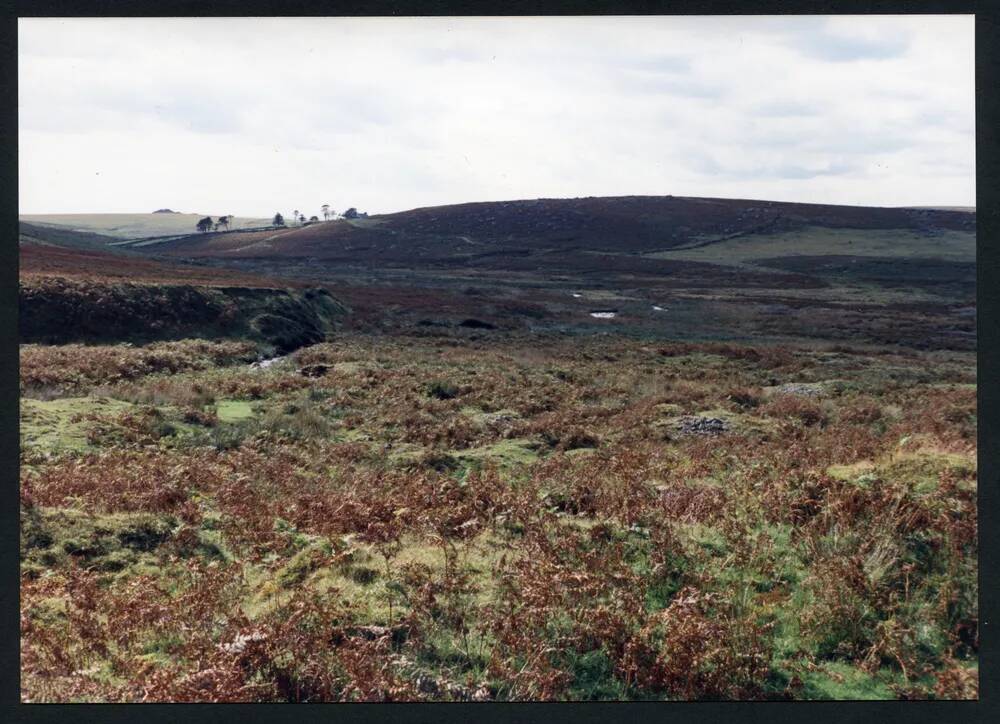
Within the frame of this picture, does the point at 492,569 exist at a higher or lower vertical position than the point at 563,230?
Result: lower

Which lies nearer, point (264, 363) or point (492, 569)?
point (492, 569)

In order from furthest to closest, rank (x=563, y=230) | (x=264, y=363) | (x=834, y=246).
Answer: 1. (x=563, y=230)
2. (x=834, y=246)
3. (x=264, y=363)

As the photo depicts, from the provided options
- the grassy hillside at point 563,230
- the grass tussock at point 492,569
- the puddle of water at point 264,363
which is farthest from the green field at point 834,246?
the grass tussock at point 492,569

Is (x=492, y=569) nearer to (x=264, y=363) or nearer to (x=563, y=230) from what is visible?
(x=264, y=363)

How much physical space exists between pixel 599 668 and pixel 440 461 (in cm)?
740

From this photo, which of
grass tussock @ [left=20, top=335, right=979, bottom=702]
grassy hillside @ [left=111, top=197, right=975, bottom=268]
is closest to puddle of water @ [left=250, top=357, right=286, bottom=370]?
grass tussock @ [left=20, top=335, right=979, bottom=702]

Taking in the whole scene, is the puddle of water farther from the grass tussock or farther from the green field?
the green field

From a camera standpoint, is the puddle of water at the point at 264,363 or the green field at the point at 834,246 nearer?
the puddle of water at the point at 264,363

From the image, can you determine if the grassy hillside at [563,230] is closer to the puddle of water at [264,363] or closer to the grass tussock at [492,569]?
the puddle of water at [264,363]

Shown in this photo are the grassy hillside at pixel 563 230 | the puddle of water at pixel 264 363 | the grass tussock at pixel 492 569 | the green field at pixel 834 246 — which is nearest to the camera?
the grass tussock at pixel 492 569

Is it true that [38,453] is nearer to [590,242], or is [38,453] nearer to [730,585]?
[730,585]

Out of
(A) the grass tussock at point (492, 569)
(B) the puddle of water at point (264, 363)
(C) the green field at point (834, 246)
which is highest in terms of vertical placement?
(C) the green field at point (834, 246)

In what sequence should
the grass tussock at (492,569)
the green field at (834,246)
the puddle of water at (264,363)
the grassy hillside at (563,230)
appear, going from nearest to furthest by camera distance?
the grass tussock at (492,569), the puddle of water at (264,363), the green field at (834,246), the grassy hillside at (563,230)

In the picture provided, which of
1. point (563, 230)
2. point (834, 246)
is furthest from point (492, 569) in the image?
point (563, 230)
